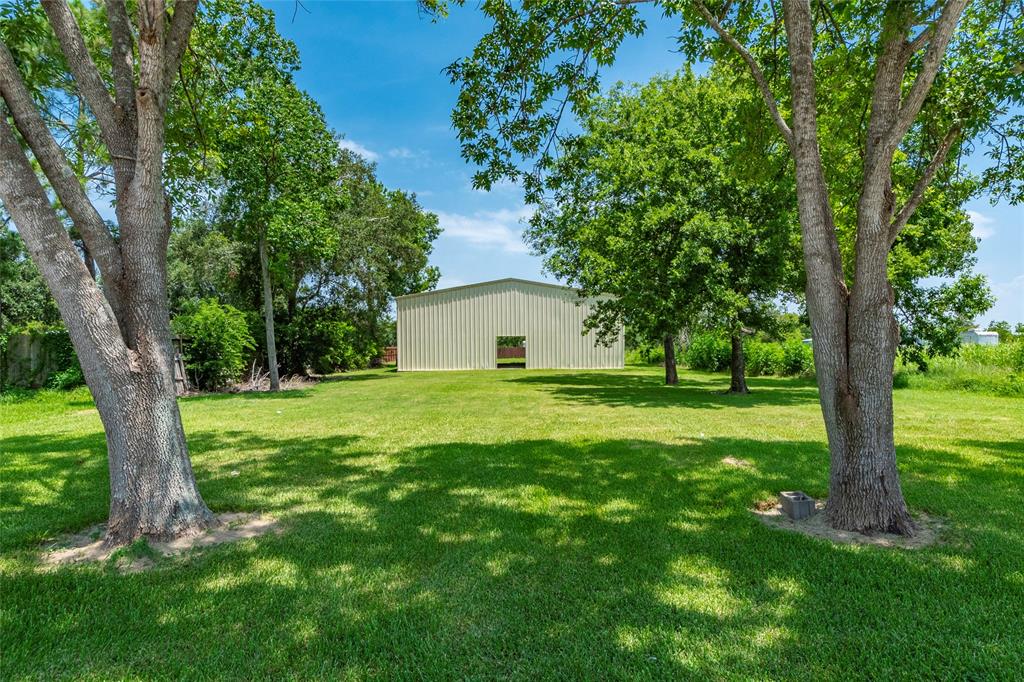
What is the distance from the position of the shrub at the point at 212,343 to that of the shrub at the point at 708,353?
62.9ft

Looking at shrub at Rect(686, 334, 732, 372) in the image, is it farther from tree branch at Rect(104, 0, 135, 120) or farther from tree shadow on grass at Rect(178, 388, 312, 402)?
tree branch at Rect(104, 0, 135, 120)

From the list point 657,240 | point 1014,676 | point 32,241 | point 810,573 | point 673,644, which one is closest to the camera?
point 1014,676

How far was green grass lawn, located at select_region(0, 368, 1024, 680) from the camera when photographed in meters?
2.14

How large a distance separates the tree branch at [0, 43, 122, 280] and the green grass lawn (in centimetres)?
206

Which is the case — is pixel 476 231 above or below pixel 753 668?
above

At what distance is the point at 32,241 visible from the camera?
10.4ft

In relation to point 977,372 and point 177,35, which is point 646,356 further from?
point 177,35

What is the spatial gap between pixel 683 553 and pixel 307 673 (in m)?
2.26

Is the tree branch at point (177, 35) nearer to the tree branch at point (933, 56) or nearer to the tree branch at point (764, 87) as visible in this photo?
the tree branch at point (764, 87)

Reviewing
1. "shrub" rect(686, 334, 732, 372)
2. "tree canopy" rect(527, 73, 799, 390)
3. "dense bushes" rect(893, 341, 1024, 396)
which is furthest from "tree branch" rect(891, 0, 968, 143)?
"shrub" rect(686, 334, 732, 372)

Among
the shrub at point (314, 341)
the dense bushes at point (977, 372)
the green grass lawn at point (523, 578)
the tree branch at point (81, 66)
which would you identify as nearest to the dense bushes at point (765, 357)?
the dense bushes at point (977, 372)

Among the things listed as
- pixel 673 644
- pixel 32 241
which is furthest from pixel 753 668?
pixel 32 241

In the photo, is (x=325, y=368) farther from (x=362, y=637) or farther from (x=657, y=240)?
(x=362, y=637)

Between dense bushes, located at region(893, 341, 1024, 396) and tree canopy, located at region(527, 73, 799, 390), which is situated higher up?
tree canopy, located at region(527, 73, 799, 390)
